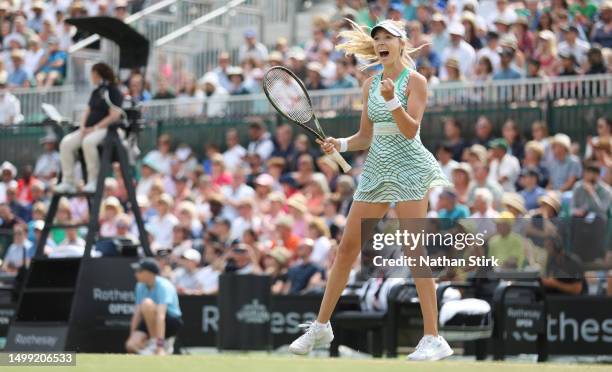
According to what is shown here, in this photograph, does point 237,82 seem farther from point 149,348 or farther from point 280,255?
point 149,348

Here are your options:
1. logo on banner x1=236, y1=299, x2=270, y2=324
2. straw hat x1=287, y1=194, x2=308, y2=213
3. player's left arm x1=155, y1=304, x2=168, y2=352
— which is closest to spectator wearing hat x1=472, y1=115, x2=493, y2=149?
straw hat x1=287, y1=194, x2=308, y2=213

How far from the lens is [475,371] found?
28.5ft

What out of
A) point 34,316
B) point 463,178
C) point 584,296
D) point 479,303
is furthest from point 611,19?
point 34,316

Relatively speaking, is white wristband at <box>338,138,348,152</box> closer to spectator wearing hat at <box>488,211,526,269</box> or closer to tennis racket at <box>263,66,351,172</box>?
tennis racket at <box>263,66,351,172</box>

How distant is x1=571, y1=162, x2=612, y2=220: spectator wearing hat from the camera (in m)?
15.4

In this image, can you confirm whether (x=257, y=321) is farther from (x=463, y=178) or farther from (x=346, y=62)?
(x=346, y=62)

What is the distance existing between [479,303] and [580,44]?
623 centimetres

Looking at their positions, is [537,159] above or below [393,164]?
below

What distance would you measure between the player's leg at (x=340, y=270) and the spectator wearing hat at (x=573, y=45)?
9323 mm

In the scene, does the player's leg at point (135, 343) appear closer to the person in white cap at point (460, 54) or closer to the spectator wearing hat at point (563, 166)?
the spectator wearing hat at point (563, 166)

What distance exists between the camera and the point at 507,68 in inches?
715

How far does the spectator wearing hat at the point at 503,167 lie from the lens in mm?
16797

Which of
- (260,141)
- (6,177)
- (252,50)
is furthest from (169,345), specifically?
(252,50)

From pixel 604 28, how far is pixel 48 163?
8.47 meters
